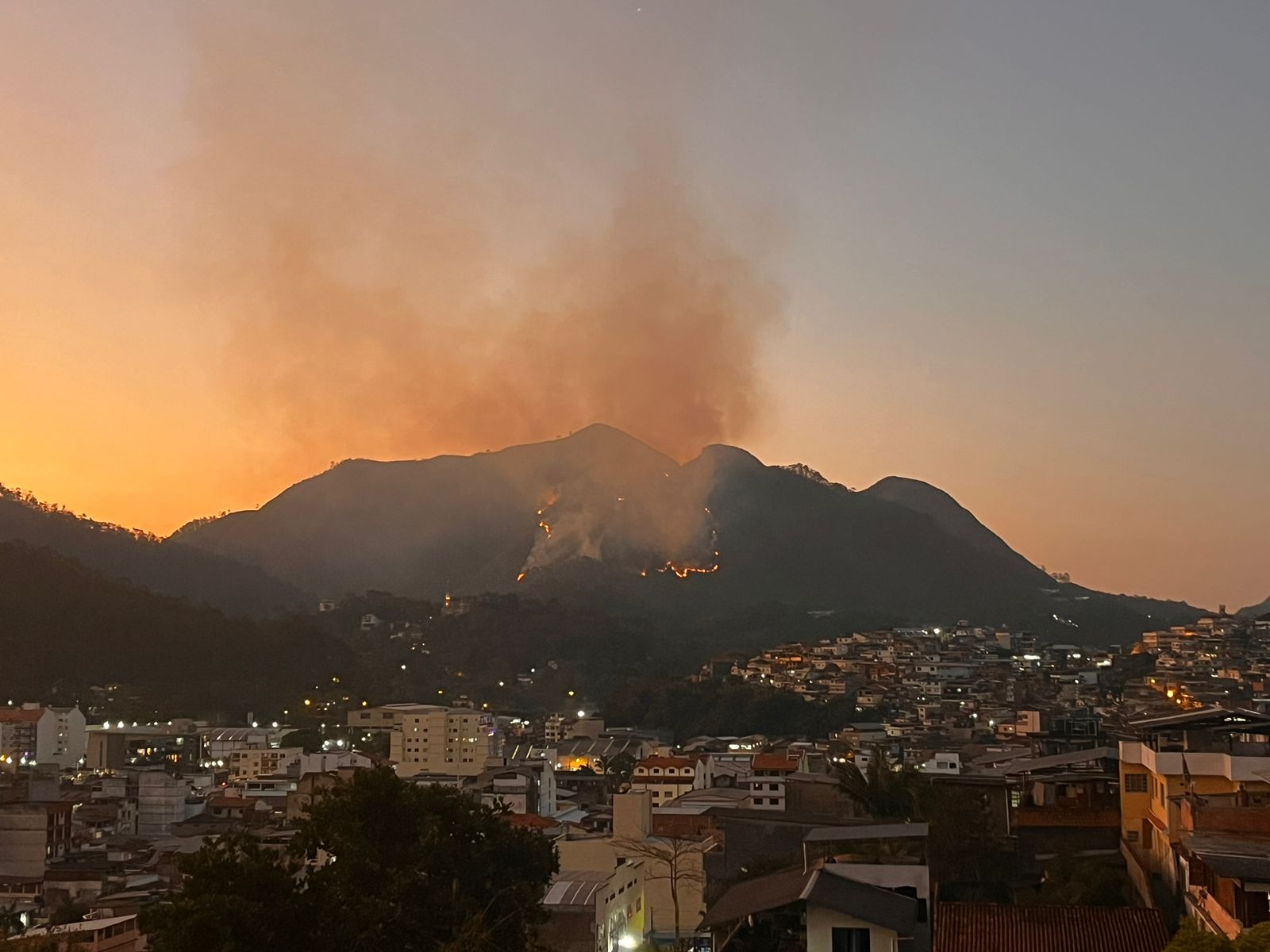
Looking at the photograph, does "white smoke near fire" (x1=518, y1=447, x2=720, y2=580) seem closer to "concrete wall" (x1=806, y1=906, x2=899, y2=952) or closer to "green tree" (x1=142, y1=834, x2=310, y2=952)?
"concrete wall" (x1=806, y1=906, x2=899, y2=952)

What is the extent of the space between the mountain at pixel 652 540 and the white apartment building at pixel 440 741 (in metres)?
50.5

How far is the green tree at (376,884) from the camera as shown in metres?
9.91

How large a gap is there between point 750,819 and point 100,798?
18770mm

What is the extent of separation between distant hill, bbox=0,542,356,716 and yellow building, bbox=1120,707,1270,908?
47.1 m

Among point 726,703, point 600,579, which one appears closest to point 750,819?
point 726,703

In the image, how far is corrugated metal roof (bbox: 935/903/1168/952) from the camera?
9.95 metres

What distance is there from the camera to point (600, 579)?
11244 centimetres

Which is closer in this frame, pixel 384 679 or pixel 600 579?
pixel 384 679

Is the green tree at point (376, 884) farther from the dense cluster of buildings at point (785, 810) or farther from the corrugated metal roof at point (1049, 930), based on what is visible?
the corrugated metal roof at point (1049, 930)

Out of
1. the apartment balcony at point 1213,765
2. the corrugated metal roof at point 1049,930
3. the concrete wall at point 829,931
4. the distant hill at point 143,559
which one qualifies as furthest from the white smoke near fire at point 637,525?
the corrugated metal roof at point 1049,930

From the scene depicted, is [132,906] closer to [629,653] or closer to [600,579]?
[629,653]

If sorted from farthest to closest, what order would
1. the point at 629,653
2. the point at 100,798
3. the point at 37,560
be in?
the point at 629,653 → the point at 37,560 → the point at 100,798

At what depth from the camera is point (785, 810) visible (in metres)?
23.5

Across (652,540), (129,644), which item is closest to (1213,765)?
(129,644)
